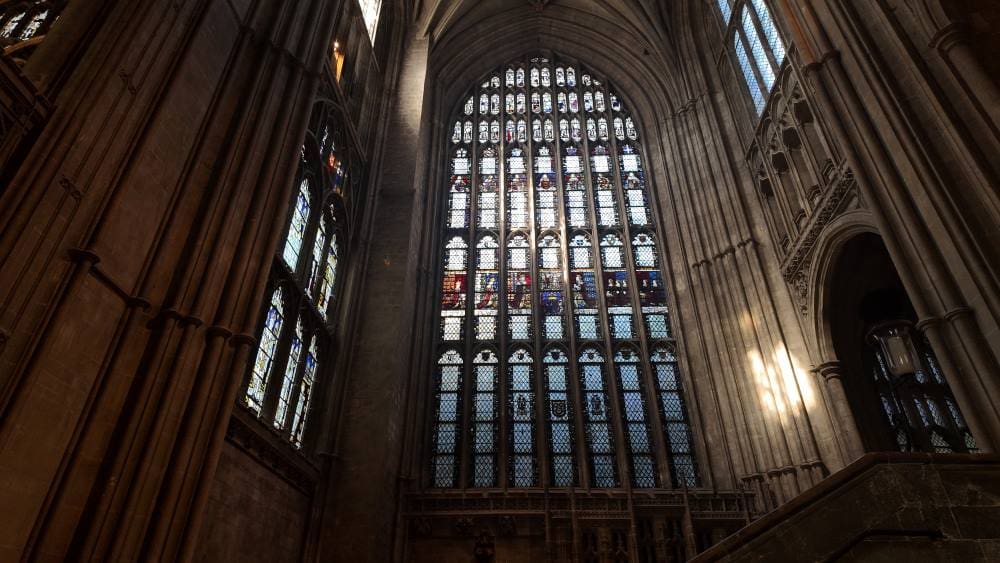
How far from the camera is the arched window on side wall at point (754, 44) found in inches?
500

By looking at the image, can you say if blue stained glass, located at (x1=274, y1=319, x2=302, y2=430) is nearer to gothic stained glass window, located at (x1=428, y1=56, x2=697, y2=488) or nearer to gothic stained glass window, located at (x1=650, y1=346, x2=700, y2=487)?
gothic stained glass window, located at (x1=428, y1=56, x2=697, y2=488)

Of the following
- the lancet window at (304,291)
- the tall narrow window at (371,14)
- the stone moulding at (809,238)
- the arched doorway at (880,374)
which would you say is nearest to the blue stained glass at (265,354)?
the lancet window at (304,291)

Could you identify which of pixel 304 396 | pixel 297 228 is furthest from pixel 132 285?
pixel 304 396

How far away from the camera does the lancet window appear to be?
952 cm

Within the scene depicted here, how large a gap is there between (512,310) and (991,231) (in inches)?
432

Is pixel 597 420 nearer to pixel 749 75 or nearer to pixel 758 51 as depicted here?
→ pixel 749 75

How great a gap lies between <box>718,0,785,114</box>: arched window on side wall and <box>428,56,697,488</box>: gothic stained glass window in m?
4.53

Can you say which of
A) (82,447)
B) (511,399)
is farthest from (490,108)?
(82,447)

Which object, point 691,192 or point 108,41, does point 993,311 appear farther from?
point 691,192

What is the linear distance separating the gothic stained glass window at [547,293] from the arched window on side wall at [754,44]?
453 centimetres

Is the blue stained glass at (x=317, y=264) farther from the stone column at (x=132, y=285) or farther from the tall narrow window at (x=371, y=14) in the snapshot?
the tall narrow window at (x=371, y=14)

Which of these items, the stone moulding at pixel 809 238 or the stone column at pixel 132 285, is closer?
the stone column at pixel 132 285

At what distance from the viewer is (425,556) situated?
12.1 m

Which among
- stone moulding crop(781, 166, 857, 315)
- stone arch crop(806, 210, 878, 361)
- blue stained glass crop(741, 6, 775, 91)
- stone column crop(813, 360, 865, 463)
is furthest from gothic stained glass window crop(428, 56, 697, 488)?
blue stained glass crop(741, 6, 775, 91)
